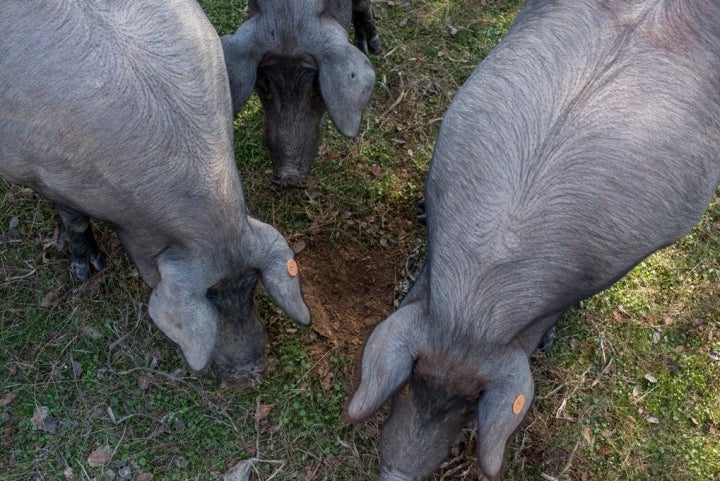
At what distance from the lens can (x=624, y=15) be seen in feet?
10.6

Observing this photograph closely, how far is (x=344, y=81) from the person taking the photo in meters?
3.84

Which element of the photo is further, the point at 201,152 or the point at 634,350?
the point at 634,350

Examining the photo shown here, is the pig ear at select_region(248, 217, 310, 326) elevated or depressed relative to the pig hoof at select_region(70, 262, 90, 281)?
elevated

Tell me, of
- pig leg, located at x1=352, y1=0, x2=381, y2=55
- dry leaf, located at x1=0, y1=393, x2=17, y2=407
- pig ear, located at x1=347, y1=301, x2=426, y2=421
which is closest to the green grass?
dry leaf, located at x1=0, y1=393, x2=17, y2=407

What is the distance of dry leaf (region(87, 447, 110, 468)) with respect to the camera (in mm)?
4180

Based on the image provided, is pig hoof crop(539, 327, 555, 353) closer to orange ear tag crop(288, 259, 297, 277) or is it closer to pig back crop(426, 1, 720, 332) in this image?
pig back crop(426, 1, 720, 332)

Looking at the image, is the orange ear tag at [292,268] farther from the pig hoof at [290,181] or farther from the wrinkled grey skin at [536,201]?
the pig hoof at [290,181]

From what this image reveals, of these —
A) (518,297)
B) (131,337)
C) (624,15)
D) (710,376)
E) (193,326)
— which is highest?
(624,15)

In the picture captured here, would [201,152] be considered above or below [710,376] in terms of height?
above

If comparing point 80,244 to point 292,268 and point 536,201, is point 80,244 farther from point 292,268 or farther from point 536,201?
point 536,201

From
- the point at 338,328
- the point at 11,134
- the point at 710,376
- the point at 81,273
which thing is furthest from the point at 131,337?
the point at 710,376

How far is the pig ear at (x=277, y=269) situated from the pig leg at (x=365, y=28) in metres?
2.80

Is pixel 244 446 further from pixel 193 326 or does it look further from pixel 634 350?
pixel 634 350

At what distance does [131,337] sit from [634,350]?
3.33 metres
